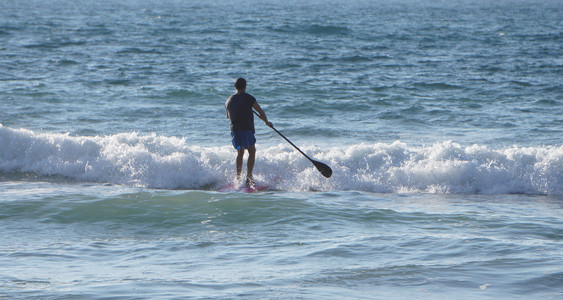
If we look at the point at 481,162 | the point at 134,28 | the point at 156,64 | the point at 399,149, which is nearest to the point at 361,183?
the point at 399,149

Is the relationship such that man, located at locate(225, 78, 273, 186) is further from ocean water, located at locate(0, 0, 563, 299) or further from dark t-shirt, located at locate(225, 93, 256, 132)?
ocean water, located at locate(0, 0, 563, 299)

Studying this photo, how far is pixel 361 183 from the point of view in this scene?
1062 cm

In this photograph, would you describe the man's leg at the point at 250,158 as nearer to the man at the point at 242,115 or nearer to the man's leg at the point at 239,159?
the man at the point at 242,115

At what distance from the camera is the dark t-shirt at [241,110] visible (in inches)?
381

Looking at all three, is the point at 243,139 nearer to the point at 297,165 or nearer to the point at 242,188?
the point at 242,188

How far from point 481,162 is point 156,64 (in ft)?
46.2

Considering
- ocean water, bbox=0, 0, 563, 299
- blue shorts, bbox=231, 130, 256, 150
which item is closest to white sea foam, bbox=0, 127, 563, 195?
ocean water, bbox=0, 0, 563, 299

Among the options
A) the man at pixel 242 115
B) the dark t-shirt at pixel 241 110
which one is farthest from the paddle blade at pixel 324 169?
the dark t-shirt at pixel 241 110

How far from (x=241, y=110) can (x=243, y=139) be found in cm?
44

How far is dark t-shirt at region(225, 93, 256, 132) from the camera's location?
9.69 meters

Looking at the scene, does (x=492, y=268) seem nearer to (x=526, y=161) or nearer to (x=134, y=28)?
(x=526, y=161)

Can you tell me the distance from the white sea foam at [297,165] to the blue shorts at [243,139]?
1.07 meters

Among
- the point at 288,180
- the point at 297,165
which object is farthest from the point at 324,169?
the point at 297,165

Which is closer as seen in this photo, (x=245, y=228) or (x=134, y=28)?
(x=245, y=228)
